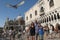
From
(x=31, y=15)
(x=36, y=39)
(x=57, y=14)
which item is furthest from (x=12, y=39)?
(x=31, y=15)

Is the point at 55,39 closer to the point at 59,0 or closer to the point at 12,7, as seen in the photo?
the point at 12,7

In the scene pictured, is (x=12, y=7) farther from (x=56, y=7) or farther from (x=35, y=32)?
(x=56, y=7)

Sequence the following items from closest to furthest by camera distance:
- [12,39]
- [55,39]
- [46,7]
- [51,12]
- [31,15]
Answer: [55,39] → [12,39] → [51,12] → [46,7] → [31,15]

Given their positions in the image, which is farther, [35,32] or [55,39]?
[55,39]

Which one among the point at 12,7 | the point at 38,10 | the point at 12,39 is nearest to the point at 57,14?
the point at 38,10

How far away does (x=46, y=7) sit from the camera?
40.3m

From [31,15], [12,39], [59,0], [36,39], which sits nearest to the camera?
[36,39]

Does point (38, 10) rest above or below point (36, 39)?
above

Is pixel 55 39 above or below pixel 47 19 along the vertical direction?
below

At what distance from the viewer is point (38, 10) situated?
45906mm

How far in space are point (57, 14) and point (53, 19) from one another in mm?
1802

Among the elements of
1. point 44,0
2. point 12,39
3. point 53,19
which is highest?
point 44,0

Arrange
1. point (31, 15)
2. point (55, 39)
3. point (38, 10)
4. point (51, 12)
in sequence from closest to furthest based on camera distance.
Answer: point (55, 39) → point (51, 12) → point (38, 10) → point (31, 15)

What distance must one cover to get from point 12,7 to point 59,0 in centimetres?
1530
